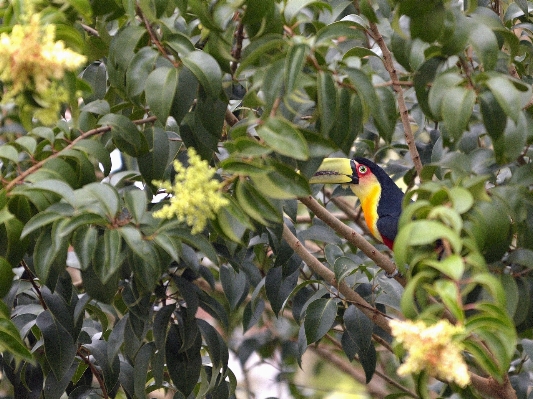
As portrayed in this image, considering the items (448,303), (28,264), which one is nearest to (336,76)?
(448,303)

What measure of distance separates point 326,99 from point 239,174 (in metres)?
0.23

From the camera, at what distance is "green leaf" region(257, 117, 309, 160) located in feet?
4.31

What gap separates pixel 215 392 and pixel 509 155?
1014 millimetres

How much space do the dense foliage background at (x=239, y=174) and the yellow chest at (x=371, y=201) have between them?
0.67m

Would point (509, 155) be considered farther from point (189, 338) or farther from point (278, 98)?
point (189, 338)

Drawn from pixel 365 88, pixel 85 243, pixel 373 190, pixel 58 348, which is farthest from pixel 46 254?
pixel 373 190

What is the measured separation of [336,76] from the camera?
5.18ft

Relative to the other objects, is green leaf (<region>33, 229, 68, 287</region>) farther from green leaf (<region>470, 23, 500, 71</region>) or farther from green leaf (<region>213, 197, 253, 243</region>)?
green leaf (<region>470, 23, 500, 71</region>)

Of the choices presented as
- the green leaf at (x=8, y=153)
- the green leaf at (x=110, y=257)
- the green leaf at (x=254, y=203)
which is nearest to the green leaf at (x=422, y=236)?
the green leaf at (x=254, y=203)

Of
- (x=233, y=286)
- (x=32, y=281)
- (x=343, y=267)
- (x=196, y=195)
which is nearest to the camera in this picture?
(x=196, y=195)

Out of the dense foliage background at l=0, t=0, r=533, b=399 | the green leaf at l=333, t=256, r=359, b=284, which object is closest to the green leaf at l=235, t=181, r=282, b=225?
the dense foliage background at l=0, t=0, r=533, b=399

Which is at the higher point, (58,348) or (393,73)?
(393,73)

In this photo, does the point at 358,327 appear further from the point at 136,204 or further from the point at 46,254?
the point at 46,254

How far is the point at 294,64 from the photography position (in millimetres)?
1374
